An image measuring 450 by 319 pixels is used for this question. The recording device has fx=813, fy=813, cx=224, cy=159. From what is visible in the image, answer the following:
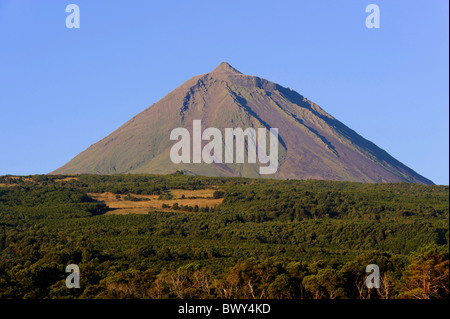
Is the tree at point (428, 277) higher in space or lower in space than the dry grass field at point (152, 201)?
lower

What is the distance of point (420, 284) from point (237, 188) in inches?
4522

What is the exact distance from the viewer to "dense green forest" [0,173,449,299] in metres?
61.6

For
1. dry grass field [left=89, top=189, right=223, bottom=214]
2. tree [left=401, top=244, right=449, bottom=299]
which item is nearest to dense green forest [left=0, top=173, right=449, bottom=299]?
tree [left=401, top=244, right=449, bottom=299]

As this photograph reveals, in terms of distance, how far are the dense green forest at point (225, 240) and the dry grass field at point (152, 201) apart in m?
1.98

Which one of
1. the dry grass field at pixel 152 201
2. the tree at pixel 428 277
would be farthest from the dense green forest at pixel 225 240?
the dry grass field at pixel 152 201

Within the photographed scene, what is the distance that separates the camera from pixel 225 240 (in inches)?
4729

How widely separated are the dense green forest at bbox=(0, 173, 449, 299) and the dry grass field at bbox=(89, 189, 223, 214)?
198 centimetres

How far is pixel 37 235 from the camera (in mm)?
110688

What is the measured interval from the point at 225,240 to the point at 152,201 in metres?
36.1

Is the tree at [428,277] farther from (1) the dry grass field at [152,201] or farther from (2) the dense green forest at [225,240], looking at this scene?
(1) the dry grass field at [152,201]

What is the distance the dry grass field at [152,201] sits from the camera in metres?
145

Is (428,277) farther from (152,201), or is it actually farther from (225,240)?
(152,201)
